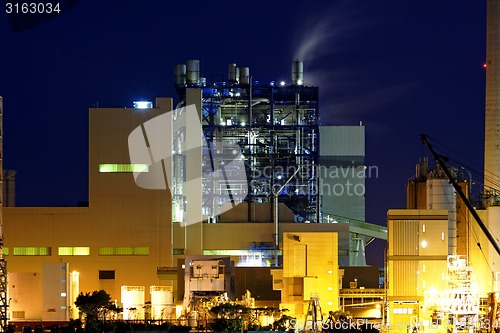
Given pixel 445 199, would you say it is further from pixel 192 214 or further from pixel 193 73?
pixel 193 73

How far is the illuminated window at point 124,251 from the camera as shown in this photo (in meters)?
75.1

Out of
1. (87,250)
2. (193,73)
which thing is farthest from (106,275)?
(193,73)

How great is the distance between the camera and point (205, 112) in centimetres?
8119

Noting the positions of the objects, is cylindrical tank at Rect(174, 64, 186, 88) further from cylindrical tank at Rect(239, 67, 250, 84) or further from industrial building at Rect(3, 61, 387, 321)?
cylindrical tank at Rect(239, 67, 250, 84)

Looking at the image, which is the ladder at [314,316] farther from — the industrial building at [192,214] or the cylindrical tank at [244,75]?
the cylindrical tank at [244,75]

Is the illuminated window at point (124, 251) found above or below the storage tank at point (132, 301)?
above

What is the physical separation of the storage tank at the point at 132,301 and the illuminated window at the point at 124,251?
456 centimetres

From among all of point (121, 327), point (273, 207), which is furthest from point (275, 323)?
point (273, 207)

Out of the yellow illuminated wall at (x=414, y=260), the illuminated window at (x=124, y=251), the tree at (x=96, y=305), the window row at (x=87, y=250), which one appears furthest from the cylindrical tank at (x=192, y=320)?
the illuminated window at (x=124, y=251)

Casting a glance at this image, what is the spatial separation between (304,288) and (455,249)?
848 cm

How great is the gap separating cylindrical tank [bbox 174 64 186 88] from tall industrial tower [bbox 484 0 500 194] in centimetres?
1988

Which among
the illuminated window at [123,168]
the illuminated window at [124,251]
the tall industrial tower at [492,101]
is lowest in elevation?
the illuminated window at [124,251]

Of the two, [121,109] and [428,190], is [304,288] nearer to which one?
[428,190]

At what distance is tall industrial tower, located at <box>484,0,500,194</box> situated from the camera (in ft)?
242
